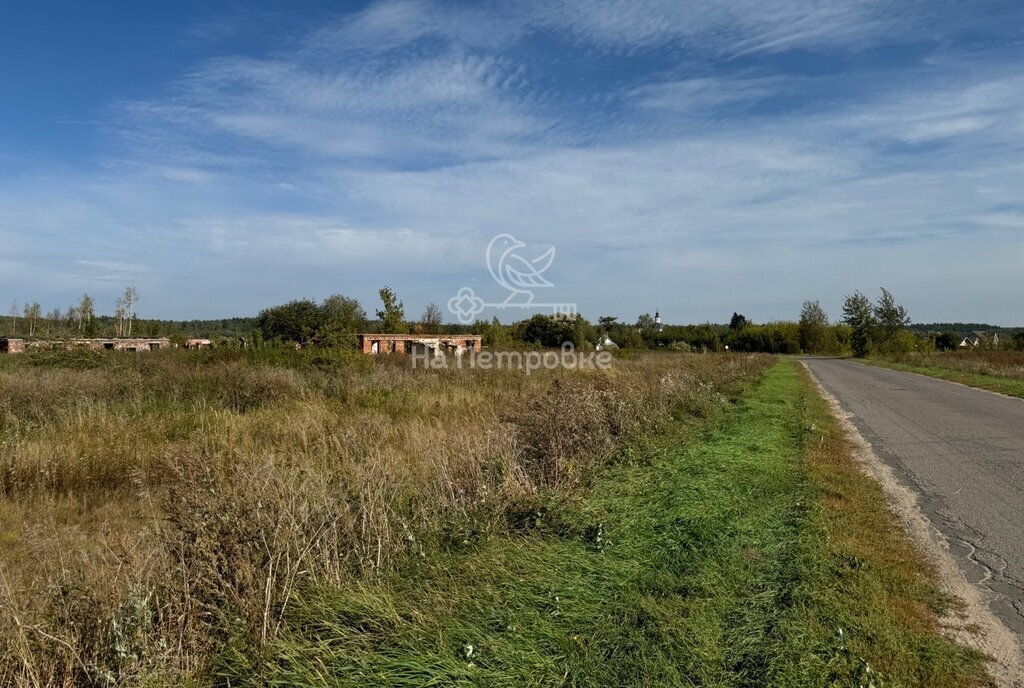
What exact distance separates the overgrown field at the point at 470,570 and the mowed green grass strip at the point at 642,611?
0.7 inches

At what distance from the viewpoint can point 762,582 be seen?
14.4ft

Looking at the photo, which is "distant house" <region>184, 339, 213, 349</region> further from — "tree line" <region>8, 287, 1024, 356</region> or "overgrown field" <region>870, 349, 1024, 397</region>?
"overgrown field" <region>870, 349, 1024, 397</region>

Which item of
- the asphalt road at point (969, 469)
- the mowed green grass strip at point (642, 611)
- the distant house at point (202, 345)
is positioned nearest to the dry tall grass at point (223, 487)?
the mowed green grass strip at point (642, 611)

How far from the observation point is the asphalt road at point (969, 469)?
4.94m

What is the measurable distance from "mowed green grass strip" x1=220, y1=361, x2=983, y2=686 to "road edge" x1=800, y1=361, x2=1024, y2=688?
0.13m

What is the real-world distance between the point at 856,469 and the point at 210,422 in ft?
34.3

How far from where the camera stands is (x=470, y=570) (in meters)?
4.44

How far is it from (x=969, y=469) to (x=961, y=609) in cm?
531

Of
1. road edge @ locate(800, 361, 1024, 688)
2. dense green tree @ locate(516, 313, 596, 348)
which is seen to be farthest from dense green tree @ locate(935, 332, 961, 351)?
road edge @ locate(800, 361, 1024, 688)

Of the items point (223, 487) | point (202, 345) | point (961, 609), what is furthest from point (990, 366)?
point (223, 487)

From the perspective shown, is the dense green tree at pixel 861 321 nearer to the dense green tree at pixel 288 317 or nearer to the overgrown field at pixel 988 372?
the overgrown field at pixel 988 372

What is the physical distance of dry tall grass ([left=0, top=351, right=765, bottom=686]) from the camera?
139 inches

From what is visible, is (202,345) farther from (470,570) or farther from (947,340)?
(947,340)

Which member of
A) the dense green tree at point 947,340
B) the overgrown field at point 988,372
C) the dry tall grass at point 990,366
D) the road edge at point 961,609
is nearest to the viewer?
the road edge at point 961,609
